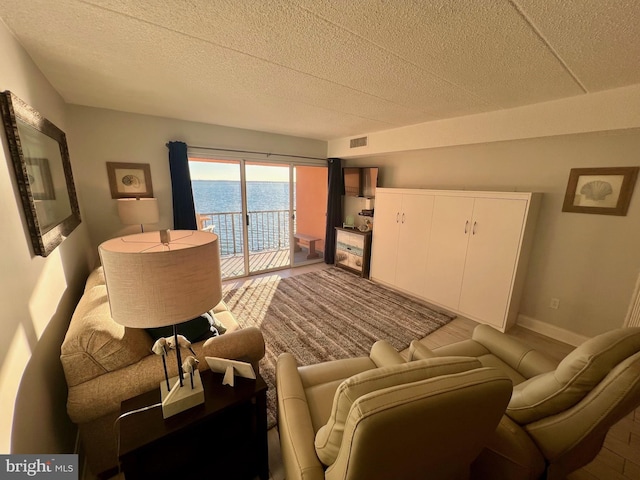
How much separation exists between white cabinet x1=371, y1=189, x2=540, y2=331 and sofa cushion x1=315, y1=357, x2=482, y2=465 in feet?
7.32

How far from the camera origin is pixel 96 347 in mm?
1133

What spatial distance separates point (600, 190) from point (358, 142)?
274 cm

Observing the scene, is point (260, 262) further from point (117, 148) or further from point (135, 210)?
point (117, 148)

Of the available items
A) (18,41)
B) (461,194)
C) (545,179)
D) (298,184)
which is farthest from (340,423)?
(298,184)

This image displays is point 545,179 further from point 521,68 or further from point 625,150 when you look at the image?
point 521,68

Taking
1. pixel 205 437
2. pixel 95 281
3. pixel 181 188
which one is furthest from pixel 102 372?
pixel 181 188

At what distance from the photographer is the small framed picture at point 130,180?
2.81m

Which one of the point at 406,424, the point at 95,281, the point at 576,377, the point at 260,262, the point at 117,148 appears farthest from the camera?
the point at 260,262

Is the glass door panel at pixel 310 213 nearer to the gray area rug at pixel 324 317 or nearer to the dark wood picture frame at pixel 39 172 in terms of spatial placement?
the gray area rug at pixel 324 317

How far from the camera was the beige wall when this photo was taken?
2.21 m

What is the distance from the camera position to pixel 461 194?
2.86 m

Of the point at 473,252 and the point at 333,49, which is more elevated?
the point at 333,49

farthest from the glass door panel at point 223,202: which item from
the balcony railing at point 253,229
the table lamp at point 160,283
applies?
the table lamp at point 160,283

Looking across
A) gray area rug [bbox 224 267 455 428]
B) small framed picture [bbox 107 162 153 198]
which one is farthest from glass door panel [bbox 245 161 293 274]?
small framed picture [bbox 107 162 153 198]
